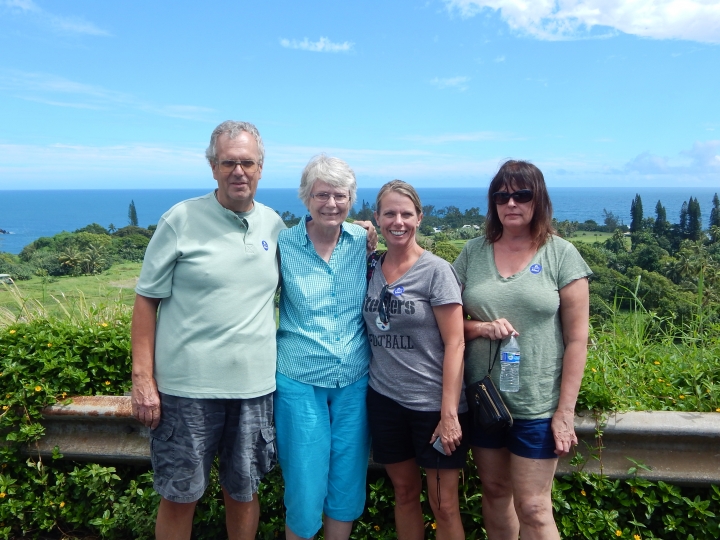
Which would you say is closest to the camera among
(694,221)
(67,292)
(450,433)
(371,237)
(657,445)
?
(450,433)

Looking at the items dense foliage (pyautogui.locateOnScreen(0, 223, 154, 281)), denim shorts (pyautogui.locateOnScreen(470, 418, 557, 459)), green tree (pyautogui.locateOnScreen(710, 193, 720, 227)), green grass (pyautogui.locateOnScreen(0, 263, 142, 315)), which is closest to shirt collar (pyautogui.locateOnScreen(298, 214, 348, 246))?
denim shorts (pyautogui.locateOnScreen(470, 418, 557, 459))

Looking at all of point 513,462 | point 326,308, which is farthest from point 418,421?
point 326,308

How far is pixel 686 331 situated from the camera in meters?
4.42

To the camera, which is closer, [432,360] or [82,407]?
[432,360]

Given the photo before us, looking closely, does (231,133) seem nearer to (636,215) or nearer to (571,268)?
(571,268)

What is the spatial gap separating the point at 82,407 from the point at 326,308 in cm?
168

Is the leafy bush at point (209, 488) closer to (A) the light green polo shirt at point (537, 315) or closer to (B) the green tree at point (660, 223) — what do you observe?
(A) the light green polo shirt at point (537, 315)

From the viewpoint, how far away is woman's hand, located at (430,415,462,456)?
8.25 ft

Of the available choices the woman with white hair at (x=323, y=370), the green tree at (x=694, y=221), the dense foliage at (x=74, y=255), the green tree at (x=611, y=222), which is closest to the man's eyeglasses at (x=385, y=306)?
the woman with white hair at (x=323, y=370)

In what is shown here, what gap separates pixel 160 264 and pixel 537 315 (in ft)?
6.01

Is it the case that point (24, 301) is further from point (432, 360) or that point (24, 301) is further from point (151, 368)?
point (432, 360)

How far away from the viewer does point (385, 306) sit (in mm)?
2648

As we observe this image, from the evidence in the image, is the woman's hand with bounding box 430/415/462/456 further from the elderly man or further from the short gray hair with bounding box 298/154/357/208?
the short gray hair with bounding box 298/154/357/208

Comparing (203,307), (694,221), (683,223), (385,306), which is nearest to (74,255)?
(203,307)
